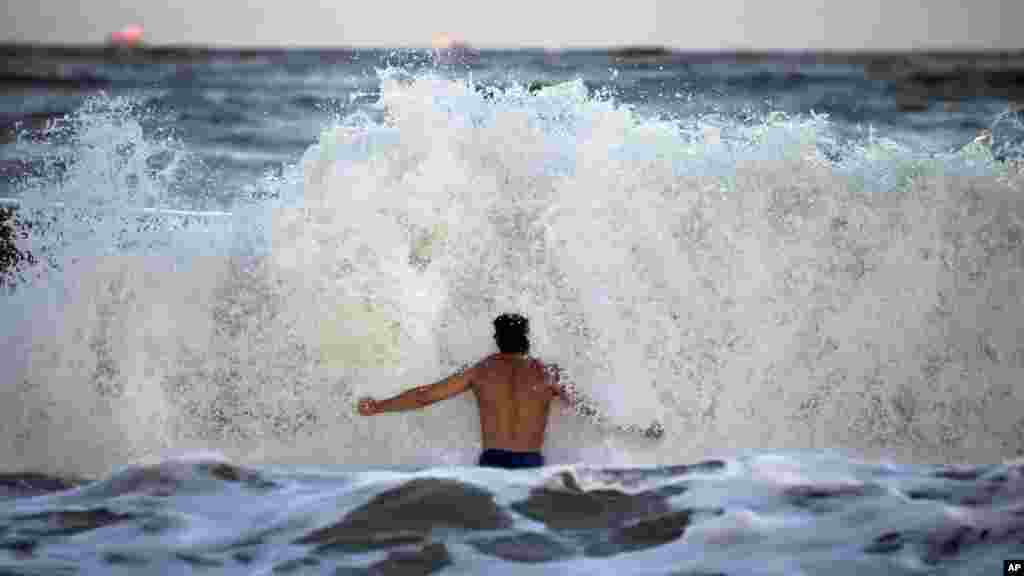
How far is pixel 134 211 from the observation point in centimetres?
1013

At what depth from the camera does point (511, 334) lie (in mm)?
7457

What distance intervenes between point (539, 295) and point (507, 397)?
217 centimetres

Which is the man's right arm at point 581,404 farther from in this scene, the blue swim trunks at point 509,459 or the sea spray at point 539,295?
the blue swim trunks at point 509,459

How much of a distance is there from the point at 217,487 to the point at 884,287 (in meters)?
4.46

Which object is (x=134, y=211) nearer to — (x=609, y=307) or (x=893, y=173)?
(x=609, y=307)

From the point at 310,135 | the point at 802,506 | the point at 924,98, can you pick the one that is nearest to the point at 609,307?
the point at 802,506

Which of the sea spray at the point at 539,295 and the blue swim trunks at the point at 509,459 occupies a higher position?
the sea spray at the point at 539,295

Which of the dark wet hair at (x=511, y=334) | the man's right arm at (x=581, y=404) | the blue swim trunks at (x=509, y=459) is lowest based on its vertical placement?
the blue swim trunks at (x=509, y=459)

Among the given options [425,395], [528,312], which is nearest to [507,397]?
[425,395]

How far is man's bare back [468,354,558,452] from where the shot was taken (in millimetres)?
7340

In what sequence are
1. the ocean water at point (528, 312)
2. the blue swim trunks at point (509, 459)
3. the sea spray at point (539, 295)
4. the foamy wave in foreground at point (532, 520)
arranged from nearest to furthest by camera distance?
the foamy wave in foreground at point (532, 520)
the blue swim trunks at point (509, 459)
the ocean water at point (528, 312)
the sea spray at point (539, 295)

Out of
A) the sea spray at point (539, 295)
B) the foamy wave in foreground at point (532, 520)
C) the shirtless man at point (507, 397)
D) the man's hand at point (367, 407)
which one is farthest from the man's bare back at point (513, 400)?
the sea spray at point (539, 295)

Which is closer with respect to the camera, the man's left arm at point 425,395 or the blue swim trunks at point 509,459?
the blue swim trunks at point 509,459

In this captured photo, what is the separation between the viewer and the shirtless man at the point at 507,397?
7328 millimetres
